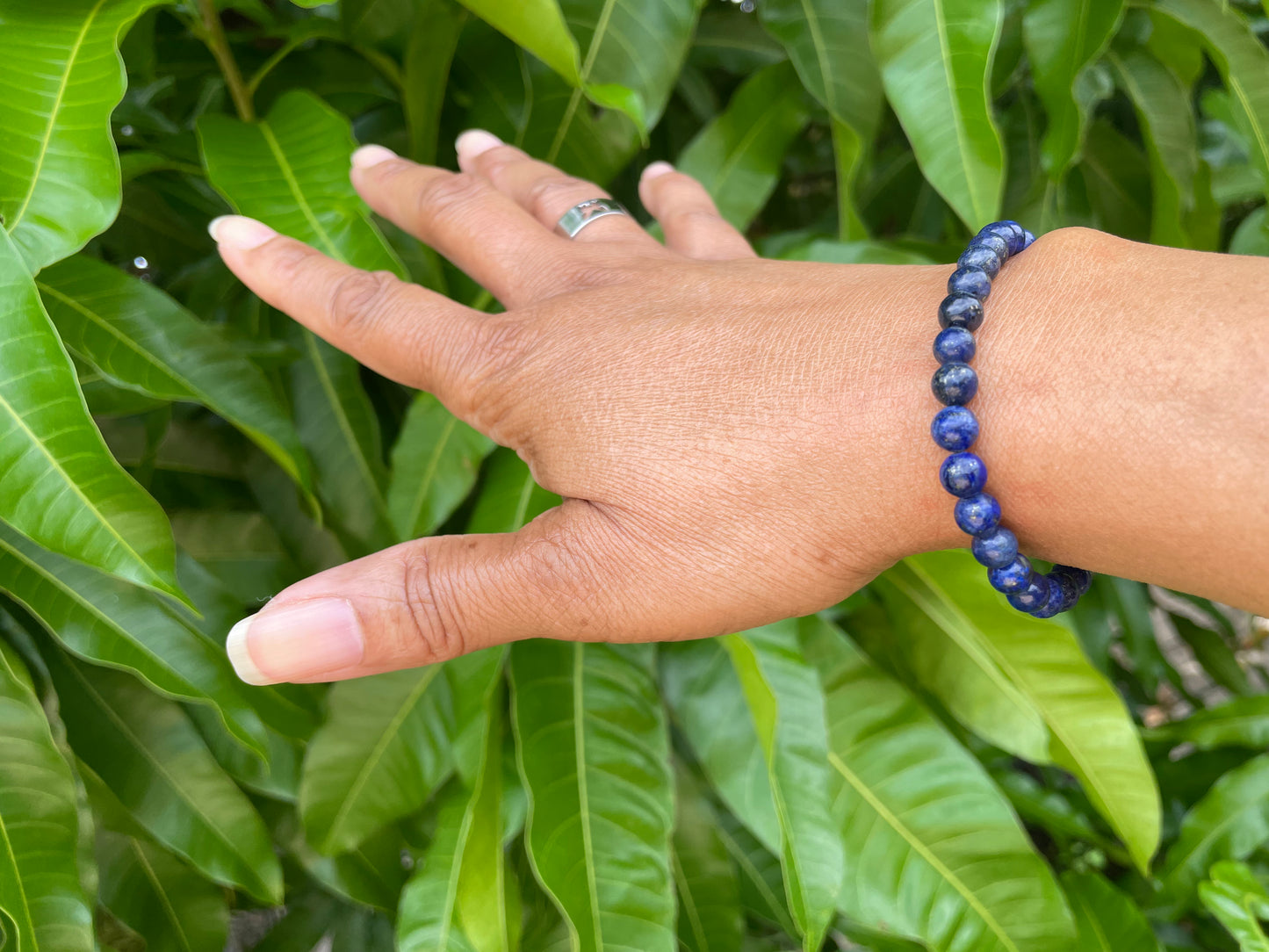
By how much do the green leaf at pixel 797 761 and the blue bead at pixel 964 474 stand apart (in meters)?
0.25

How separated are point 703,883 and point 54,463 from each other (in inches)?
30.0

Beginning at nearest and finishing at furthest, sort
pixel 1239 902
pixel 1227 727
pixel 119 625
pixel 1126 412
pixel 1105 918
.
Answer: pixel 1126 412 < pixel 119 625 < pixel 1239 902 < pixel 1105 918 < pixel 1227 727

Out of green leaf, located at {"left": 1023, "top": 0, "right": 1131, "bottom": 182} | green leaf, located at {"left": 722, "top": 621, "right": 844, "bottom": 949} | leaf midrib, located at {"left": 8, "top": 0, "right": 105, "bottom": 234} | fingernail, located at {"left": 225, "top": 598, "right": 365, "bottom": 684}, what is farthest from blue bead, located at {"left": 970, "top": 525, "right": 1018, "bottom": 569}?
leaf midrib, located at {"left": 8, "top": 0, "right": 105, "bottom": 234}

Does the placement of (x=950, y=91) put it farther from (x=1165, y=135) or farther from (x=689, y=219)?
(x=1165, y=135)

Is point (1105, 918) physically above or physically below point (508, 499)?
below

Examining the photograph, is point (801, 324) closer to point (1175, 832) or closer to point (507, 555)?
point (507, 555)

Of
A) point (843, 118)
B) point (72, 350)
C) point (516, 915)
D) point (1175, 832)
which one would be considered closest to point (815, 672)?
point (516, 915)

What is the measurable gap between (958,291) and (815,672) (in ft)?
1.35

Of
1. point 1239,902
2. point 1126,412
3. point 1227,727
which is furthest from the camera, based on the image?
point 1227,727

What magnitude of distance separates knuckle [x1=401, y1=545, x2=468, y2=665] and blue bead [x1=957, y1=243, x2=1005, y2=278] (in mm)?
344

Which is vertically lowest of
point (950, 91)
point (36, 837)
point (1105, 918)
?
point (1105, 918)

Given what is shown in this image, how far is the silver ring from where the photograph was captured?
0.67m

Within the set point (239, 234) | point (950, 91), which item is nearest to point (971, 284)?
point (950, 91)

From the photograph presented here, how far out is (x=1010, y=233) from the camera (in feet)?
1.58
